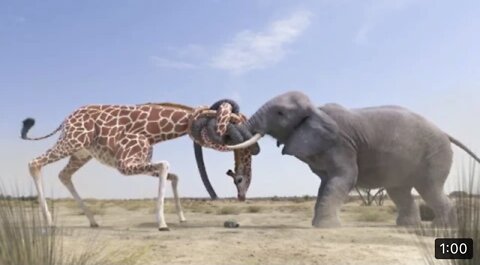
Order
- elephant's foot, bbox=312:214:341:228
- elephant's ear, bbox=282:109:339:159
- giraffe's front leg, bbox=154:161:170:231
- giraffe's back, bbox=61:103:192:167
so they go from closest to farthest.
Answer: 1. giraffe's front leg, bbox=154:161:170:231
2. elephant's foot, bbox=312:214:341:228
3. giraffe's back, bbox=61:103:192:167
4. elephant's ear, bbox=282:109:339:159

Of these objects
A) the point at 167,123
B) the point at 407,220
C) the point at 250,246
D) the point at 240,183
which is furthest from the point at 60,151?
the point at 407,220

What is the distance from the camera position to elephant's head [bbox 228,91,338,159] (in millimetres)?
10352

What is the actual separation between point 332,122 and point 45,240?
670cm

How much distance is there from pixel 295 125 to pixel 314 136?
1.66 feet

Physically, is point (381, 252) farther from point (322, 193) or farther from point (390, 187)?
point (390, 187)

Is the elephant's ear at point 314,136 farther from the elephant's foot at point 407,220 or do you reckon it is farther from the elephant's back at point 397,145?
the elephant's foot at point 407,220

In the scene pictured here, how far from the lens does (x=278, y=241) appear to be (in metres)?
7.88

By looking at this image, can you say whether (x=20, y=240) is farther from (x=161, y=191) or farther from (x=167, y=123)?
(x=167, y=123)

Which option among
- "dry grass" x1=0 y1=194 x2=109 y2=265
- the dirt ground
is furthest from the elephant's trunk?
"dry grass" x1=0 y1=194 x2=109 y2=265

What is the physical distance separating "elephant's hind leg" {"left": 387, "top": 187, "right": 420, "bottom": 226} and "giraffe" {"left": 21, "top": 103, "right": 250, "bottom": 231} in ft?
11.0

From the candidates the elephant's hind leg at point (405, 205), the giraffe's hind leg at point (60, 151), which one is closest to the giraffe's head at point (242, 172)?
the giraffe's hind leg at point (60, 151)

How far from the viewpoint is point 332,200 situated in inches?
390

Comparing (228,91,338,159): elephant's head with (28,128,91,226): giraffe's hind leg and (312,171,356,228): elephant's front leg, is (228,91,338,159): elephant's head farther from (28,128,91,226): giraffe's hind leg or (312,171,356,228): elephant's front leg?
(28,128,91,226): giraffe's hind leg
